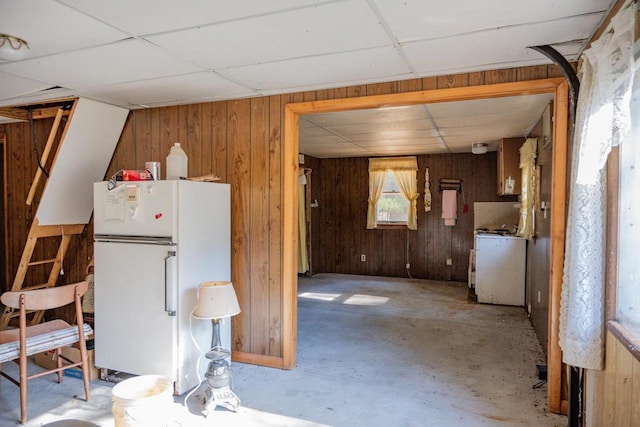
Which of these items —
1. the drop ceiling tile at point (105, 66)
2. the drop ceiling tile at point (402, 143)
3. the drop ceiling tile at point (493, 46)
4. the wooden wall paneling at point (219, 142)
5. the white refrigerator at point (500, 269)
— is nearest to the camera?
the drop ceiling tile at point (493, 46)

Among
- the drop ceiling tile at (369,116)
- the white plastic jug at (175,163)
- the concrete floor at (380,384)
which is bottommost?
the concrete floor at (380,384)

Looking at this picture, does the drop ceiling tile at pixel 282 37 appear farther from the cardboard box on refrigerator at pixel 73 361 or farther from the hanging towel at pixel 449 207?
the hanging towel at pixel 449 207

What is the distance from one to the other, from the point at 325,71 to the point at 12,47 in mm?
1768

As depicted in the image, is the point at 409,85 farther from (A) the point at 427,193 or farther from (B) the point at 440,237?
(B) the point at 440,237

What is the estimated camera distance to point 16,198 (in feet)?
14.9

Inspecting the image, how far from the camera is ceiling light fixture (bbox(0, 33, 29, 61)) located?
6.99 ft

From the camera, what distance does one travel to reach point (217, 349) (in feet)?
9.22

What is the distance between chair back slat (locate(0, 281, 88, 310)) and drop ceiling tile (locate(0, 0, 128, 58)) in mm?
1454

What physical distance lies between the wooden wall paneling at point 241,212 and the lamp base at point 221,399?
0.79m

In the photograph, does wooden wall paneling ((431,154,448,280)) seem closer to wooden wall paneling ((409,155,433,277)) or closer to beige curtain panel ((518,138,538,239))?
wooden wall paneling ((409,155,433,277))

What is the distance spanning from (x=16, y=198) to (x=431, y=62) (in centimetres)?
458

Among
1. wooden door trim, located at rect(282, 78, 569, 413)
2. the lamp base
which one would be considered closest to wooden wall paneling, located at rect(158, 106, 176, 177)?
wooden door trim, located at rect(282, 78, 569, 413)

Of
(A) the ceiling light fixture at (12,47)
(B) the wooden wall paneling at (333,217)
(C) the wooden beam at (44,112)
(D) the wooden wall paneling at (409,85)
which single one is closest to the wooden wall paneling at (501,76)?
(D) the wooden wall paneling at (409,85)

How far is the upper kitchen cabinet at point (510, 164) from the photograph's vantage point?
5430mm
